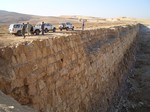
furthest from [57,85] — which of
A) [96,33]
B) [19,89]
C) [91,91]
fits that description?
[96,33]

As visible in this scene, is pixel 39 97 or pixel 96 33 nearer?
pixel 39 97

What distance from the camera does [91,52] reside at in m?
14.3

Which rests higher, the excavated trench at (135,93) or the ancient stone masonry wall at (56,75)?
the ancient stone masonry wall at (56,75)

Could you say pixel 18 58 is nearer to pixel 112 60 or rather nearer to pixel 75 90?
pixel 75 90

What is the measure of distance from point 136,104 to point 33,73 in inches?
465

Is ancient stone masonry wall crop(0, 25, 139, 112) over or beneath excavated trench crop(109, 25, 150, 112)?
over

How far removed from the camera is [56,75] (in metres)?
9.55

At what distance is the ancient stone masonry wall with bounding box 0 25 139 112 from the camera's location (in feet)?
24.7

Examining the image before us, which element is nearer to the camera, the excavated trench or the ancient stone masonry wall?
the ancient stone masonry wall

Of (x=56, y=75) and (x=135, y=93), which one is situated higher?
(x=56, y=75)

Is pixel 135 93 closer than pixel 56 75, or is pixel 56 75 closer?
pixel 56 75

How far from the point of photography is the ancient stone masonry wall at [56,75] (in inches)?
297

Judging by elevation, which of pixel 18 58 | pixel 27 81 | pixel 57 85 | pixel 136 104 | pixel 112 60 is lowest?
pixel 136 104

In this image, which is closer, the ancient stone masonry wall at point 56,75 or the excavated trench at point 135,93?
the ancient stone masonry wall at point 56,75
